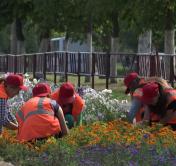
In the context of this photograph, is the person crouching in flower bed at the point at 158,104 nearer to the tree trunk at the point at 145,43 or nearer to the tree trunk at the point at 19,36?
the tree trunk at the point at 145,43

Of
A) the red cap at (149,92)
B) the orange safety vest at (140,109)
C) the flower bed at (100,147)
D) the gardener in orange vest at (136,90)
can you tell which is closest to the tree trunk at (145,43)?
the gardener in orange vest at (136,90)

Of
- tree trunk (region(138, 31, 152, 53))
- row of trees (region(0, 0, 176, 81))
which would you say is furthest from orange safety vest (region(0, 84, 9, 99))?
tree trunk (region(138, 31, 152, 53))

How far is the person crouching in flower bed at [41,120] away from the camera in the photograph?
28.3 feet

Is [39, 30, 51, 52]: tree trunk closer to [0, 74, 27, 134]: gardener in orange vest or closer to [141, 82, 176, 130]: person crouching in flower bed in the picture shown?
[141, 82, 176, 130]: person crouching in flower bed

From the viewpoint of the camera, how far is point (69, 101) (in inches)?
384

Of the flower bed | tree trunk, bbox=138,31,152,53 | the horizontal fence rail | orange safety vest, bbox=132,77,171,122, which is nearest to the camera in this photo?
the flower bed

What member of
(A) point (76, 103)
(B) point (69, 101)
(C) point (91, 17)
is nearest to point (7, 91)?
(B) point (69, 101)

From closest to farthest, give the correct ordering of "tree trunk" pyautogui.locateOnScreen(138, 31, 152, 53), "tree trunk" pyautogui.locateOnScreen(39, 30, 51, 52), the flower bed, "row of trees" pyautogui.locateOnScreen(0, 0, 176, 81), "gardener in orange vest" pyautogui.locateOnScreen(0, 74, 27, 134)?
the flower bed, "gardener in orange vest" pyautogui.locateOnScreen(0, 74, 27, 134), "row of trees" pyautogui.locateOnScreen(0, 0, 176, 81), "tree trunk" pyautogui.locateOnScreen(138, 31, 152, 53), "tree trunk" pyautogui.locateOnScreen(39, 30, 51, 52)

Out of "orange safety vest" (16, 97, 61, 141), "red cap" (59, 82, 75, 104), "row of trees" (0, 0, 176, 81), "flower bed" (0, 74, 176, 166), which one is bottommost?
"flower bed" (0, 74, 176, 166)

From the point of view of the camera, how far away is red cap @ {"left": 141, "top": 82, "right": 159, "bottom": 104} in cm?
896

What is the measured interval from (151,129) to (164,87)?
2.21ft

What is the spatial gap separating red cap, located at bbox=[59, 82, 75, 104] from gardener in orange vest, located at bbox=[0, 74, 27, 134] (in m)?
0.70

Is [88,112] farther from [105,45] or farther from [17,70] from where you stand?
[105,45]

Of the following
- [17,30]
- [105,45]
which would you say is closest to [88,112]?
[17,30]
